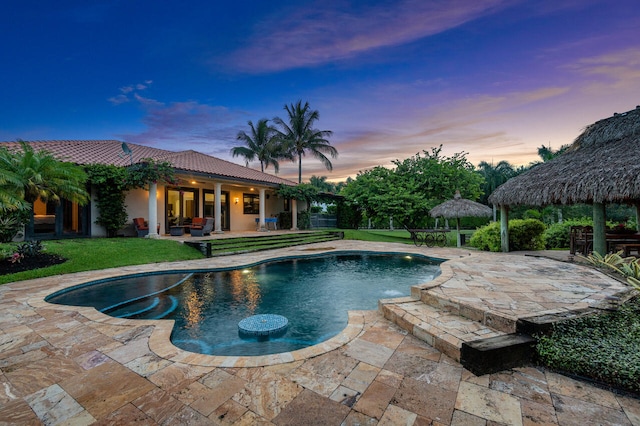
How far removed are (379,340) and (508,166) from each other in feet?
151

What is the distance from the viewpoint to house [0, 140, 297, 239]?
11.1 m

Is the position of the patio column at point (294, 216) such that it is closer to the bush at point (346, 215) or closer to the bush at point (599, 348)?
the bush at point (346, 215)

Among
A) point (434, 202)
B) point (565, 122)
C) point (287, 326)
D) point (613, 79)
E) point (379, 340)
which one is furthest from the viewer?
point (434, 202)

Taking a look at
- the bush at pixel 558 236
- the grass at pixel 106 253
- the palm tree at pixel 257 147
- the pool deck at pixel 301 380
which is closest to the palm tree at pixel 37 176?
the grass at pixel 106 253

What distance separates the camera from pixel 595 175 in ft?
23.1

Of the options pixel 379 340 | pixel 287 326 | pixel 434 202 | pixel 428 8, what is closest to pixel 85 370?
pixel 287 326

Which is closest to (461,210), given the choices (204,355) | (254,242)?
(254,242)

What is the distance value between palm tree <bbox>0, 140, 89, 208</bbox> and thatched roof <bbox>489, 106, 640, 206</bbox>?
14.5 metres

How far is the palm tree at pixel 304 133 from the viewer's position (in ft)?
83.6

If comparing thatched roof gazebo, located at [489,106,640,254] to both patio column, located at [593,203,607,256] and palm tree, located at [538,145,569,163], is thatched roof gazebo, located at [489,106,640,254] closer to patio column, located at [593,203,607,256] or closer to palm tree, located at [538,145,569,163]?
patio column, located at [593,203,607,256]

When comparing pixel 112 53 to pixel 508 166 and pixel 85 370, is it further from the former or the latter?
pixel 508 166

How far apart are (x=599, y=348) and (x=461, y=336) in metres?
1.19

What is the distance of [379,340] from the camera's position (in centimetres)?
335

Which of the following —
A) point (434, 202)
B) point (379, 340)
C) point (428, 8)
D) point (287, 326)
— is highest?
point (428, 8)
